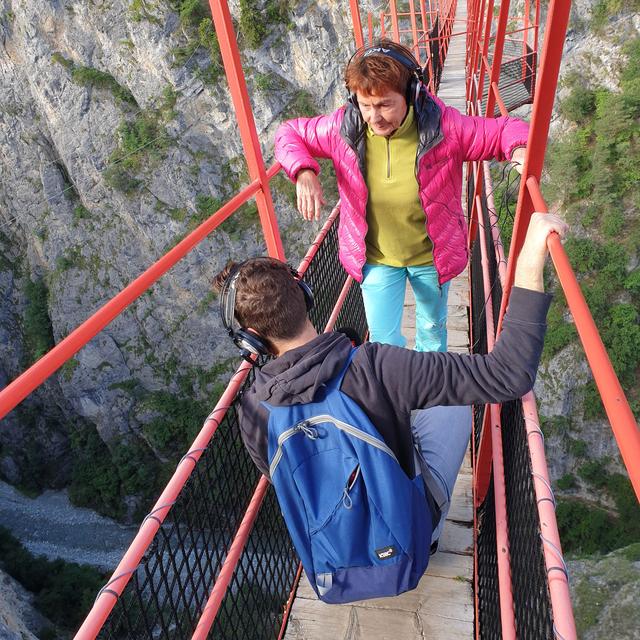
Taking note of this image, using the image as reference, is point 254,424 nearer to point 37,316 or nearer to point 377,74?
point 377,74

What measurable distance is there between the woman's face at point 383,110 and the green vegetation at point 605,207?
14.1 metres

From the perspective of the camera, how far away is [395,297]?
95.9 inches

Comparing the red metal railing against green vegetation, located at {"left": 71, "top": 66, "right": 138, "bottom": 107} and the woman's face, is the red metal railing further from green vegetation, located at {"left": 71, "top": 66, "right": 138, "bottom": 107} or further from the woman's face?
green vegetation, located at {"left": 71, "top": 66, "right": 138, "bottom": 107}

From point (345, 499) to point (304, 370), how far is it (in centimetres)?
38

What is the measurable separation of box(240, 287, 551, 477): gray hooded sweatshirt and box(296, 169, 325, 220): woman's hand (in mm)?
764

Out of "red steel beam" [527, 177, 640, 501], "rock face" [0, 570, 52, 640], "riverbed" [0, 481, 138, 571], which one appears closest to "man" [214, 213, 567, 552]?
"red steel beam" [527, 177, 640, 501]

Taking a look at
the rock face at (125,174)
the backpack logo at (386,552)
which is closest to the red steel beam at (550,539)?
the backpack logo at (386,552)

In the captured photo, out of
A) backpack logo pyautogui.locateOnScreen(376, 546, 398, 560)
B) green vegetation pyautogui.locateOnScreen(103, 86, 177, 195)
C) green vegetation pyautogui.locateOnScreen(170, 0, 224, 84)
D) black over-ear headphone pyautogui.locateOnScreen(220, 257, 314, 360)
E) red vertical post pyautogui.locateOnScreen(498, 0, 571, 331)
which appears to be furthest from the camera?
green vegetation pyautogui.locateOnScreen(103, 86, 177, 195)

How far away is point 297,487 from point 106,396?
2328 cm

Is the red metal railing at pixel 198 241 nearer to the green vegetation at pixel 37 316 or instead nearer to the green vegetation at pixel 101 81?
the green vegetation at pixel 101 81

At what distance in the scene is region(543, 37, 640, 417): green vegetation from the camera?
47.8ft

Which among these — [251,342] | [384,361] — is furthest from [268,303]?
[384,361]

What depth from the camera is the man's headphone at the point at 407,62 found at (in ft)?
5.96

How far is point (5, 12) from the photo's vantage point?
22.6 m
